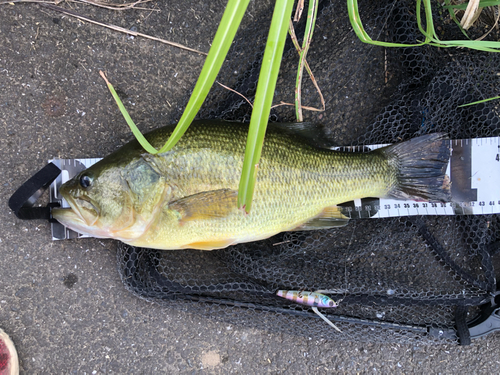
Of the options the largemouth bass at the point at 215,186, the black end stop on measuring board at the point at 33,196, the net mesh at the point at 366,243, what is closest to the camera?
the largemouth bass at the point at 215,186

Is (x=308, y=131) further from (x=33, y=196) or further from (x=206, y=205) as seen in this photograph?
(x=33, y=196)

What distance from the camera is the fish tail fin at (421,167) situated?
193 centimetres

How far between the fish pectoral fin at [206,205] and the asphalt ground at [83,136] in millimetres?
695

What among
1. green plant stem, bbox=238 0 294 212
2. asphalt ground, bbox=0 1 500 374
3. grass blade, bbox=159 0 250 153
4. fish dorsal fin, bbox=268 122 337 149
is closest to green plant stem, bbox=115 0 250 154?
grass blade, bbox=159 0 250 153

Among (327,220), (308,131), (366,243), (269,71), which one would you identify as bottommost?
(366,243)

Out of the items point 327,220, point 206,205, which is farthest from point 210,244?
point 327,220

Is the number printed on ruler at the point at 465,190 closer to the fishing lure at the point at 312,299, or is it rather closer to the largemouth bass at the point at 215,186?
the largemouth bass at the point at 215,186

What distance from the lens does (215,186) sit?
170 centimetres

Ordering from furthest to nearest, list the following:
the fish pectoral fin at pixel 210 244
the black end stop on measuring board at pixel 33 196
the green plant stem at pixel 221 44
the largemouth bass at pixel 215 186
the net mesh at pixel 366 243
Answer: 1. the net mesh at pixel 366 243
2. the black end stop on measuring board at pixel 33 196
3. the fish pectoral fin at pixel 210 244
4. the largemouth bass at pixel 215 186
5. the green plant stem at pixel 221 44

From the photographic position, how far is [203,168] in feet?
5.57

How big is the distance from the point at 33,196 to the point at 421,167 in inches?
94.7

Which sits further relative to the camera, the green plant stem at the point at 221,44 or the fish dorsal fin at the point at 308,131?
the fish dorsal fin at the point at 308,131

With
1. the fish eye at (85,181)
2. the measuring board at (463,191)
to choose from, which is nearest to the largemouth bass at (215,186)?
the fish eye at (85,181)

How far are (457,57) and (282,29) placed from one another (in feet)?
5.54
